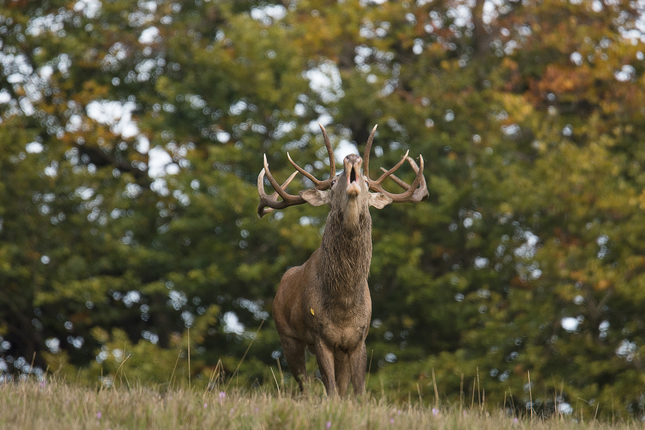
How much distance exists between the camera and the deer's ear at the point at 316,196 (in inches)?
234

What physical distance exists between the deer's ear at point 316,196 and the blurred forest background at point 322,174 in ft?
24.5

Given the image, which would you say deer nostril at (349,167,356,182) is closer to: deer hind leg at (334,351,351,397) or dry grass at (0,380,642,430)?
deer hind leg at (334,351,351,397)

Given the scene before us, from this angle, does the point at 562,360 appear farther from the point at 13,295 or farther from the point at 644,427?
the point at 13,295

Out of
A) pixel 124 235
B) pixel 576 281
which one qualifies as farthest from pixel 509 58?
pixel 124 235

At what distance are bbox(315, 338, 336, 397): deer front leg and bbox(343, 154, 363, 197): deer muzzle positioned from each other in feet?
3.77

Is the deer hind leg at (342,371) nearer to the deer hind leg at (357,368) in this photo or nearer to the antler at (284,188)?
the deer hind leg at (357,368)

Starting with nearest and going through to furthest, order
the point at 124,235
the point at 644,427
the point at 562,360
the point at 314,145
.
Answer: the point at 644,427
the point at 562,360
the point at 314,145
the point at 124,235

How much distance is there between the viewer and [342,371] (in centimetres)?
582

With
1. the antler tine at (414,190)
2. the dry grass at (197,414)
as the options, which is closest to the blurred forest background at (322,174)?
the antler tine at (414,190)

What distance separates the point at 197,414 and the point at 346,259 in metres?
1.73

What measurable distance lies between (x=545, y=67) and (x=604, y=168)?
506cm

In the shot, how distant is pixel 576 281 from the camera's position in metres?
13.2

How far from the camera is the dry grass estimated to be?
423 centimetres

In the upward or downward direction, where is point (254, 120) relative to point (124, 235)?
upward
